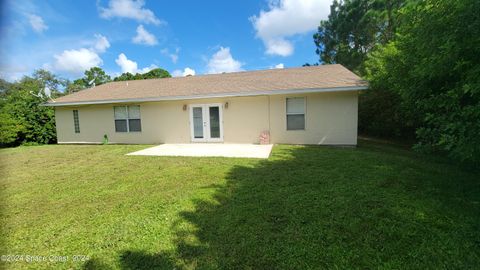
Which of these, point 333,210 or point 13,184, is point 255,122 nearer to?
point 333,210

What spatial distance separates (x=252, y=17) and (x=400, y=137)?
11.6 metres

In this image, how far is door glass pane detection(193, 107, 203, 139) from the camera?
10094 millimetres

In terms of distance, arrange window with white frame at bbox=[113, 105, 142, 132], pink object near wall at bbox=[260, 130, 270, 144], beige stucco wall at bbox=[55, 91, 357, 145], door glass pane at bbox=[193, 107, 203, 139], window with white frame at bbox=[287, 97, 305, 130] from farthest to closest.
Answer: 1. window with white frame at bbox=[113, 105, 142, 132]
2. door glass pane at bbox=[193, 107, 203, 139]
3. pink object near wall at bbox=[260, 130, 270, 144]
4. window with white frame at bbox=[287, 97, 305, 130]
5. beige stucco wall at bbox=[55, 91, 357, 145]

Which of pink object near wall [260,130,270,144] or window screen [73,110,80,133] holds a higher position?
window screen [73,110,80,133]

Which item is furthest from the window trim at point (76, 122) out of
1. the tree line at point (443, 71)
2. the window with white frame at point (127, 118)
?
the tree line at point (443, 71)

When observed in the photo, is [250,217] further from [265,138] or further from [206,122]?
[206,122]

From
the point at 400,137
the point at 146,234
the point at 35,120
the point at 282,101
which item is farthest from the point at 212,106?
the point at 35,120

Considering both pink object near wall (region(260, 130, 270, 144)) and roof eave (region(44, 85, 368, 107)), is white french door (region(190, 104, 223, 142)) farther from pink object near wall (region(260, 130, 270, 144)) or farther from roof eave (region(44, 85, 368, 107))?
pink object near wall (region(260, 130, 270, 144))

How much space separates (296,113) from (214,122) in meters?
3.63

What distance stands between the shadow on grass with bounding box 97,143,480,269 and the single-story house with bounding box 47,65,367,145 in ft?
14.2

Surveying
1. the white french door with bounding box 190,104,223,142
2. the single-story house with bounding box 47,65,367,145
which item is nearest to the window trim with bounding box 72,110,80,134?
the single-story house with bounding box 47,65,367,145

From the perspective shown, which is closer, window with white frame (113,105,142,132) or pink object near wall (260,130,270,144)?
pink object near wall (260,130,270,144)

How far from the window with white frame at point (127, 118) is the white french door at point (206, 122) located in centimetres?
287

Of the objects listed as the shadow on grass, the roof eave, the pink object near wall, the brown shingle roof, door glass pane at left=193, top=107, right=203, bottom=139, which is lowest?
the shadow on grass
